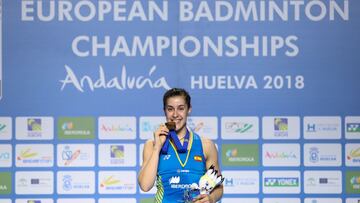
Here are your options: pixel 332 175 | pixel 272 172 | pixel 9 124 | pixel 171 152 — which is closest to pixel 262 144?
pixel 272 172

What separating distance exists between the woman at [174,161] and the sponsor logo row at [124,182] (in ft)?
6.41

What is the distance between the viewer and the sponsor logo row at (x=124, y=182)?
16.5ft

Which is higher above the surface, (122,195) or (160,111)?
(160,111)

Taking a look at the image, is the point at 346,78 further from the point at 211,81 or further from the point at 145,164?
the point at 145,164

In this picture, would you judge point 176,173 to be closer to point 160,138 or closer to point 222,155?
point 160,138

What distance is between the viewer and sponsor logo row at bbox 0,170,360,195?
5.04 metres

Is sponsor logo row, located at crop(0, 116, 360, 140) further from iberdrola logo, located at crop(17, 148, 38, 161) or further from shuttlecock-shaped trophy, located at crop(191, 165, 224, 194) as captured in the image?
shuttlecock-shaped trophy, located at crop(191, 165, 224, 194)

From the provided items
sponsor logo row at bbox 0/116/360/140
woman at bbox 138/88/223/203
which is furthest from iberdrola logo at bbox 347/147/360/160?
woman at bbox 138/88/223/203

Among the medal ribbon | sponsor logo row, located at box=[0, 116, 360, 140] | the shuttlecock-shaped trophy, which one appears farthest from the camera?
sponsor logo row, located at box=[0, 116, 360, 140]

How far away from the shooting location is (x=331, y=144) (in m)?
5.04

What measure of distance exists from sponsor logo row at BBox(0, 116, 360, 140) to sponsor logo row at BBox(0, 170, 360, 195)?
256mm

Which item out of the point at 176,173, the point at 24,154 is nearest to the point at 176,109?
the point at 176,173

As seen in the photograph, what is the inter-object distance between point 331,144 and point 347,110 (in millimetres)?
265

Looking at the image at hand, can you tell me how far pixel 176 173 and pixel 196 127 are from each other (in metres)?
2.01
